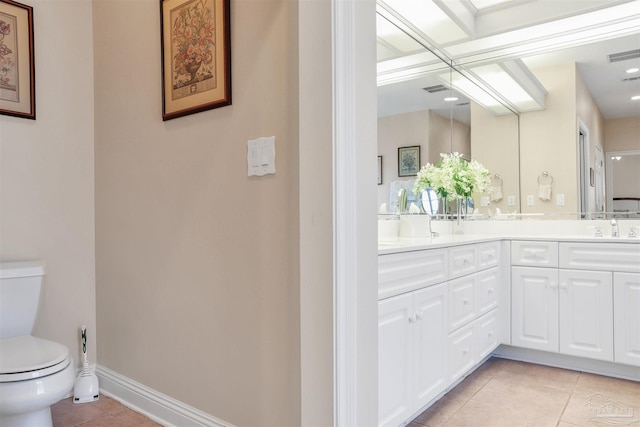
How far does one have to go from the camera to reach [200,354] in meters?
1.70

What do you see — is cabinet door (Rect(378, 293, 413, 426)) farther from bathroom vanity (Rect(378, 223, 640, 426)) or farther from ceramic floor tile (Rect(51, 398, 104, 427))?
ceramic floor tile (Rect(51, 398, 104, 427))

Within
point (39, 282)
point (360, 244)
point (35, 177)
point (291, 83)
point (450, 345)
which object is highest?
point (291, 83)

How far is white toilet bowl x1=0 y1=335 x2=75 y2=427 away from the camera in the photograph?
1.47m

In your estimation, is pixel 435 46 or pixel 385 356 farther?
pixel 435 46

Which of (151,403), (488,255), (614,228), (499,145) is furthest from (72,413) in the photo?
(614,228)

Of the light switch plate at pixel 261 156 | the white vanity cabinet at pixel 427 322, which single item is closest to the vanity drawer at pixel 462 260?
the white vanity cabinet at pixel 427 322

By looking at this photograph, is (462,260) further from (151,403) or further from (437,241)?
(151,403)

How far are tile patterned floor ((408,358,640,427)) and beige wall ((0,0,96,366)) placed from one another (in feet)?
6.05

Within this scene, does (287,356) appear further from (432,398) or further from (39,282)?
(39,282)

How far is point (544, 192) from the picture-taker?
3297 mm

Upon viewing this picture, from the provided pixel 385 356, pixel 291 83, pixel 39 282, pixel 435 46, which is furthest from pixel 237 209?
pixel 435 46

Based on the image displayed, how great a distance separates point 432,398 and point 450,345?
0.30 metres

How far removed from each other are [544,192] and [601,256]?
2.55 ft

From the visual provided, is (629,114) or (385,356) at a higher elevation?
(629,114)
